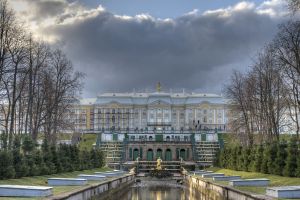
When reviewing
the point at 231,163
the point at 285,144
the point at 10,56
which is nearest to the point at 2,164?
the point at 10,56

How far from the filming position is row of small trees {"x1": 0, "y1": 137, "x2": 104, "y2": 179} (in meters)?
28.4

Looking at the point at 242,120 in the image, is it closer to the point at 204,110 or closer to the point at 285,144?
the point at 285,144

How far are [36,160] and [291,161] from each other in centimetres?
1784

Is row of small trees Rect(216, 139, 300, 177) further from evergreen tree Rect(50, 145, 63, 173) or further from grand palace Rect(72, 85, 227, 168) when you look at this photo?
grand palace Rect(72, 85, 227, 168)

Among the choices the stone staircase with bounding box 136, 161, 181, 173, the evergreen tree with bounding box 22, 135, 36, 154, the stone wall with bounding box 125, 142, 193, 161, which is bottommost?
the stone staircase with bounding box 136, 161, 181, 173

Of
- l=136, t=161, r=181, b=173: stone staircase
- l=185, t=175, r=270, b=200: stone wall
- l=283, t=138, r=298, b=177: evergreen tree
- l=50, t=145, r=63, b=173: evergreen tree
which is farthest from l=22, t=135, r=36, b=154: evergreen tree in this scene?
l=136, t=161, r=181, b=173: stone staircase

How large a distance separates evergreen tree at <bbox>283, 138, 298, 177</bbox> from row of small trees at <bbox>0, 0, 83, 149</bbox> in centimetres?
1940

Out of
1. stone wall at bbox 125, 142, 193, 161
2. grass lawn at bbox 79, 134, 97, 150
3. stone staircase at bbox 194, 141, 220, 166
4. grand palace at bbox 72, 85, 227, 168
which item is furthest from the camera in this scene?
grand palace at bbox 72, 85, 227, 168

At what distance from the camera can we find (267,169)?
40344 millimetres

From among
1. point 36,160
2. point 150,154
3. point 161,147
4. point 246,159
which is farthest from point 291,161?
point 150,154

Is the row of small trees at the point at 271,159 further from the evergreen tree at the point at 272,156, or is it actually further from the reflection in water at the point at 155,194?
the reflection in water at the point at 155,194

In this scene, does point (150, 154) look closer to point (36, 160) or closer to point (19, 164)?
point (36, 160)

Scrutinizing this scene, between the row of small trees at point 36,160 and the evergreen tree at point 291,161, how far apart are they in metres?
17.2

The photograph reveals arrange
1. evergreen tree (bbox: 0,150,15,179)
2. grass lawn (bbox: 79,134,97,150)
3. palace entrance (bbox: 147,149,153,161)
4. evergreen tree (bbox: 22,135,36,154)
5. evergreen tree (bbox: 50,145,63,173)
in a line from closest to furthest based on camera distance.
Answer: evergreen tree (bbox: 0,150,15,179), evergreen tree (bbox: 22,135,36,154), evergreen tree (bbox: 50,145,63,173), palace entrance (bbox: 147,149,153,161), grass lawn (bbox: 79,134,97,150)
